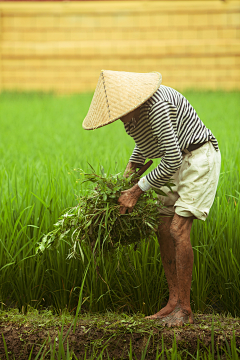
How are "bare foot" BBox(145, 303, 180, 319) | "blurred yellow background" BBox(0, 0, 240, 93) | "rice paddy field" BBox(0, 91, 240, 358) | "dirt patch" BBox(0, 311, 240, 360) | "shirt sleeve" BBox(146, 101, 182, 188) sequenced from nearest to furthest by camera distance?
"shirt sleeve" BBox(146, 101, 182, 188), "dirt patch" BBox(0, 311, 240, 360), "bare foot" BBox(145, 303, 180, 319), "rice paddy field" BBox(0, 91, 240, 358), "blurred yellow background" BBox(0, 0, 240, 93)

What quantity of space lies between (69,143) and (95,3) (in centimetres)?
643

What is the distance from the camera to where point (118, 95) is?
163 centimetres

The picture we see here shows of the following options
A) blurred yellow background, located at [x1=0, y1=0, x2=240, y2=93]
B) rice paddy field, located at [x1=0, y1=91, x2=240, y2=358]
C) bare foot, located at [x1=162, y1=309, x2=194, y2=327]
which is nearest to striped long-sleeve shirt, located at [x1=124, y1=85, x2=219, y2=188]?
rice paddy field, located at [x1=0, y1=91, x2=240, y2=358]

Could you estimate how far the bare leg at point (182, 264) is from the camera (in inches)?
67.5

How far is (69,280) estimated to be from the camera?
2014 millimetres

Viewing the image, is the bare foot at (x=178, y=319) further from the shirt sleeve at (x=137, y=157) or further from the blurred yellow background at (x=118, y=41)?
the blurred yellow background at (x=118, y=41)

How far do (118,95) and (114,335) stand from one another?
1052 millimetres

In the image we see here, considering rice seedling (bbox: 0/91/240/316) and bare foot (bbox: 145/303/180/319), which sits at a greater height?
rice seedling (bbox: 0/91/240/316)

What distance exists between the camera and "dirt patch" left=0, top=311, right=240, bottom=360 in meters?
1.71

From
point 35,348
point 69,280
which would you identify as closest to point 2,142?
point 69,280

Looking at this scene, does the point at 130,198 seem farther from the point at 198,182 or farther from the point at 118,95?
the point at 118,95

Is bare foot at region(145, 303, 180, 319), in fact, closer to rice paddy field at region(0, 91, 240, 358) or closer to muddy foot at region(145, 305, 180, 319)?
muddy foot at region(145, 305, 180, 319)

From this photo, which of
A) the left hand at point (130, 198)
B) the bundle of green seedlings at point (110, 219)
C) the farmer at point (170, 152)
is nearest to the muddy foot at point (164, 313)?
the farmer at point (170, 152)

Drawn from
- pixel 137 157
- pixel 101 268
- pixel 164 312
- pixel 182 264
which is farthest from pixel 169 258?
pixel 137 157
